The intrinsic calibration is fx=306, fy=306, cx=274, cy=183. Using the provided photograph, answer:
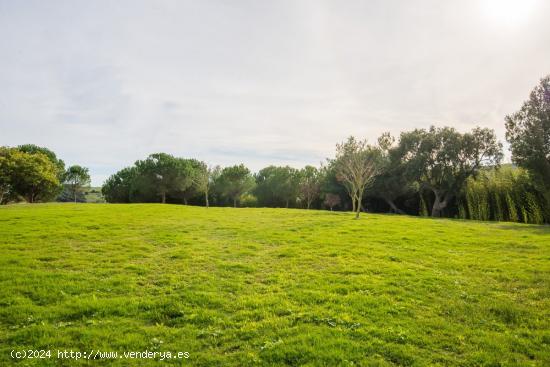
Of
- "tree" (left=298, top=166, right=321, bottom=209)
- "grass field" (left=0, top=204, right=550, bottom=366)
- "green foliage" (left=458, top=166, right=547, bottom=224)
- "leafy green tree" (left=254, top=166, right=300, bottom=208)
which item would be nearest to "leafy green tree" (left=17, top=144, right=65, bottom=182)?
"leafy green tree" (left=254, top=166, right=300, bottom=208)

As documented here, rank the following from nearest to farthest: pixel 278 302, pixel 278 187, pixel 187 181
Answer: pixel 278 302, pixel 187 181, pixel 278 187

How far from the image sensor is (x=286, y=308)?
7977 millimetres

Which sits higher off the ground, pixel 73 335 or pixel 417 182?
pixel 417 182

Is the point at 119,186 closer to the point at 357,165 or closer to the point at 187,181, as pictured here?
the point at 187,181

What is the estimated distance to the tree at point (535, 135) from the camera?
32656 millimetres

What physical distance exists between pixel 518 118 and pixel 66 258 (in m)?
44.5

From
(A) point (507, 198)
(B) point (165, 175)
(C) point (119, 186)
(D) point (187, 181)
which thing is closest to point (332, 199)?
(A) point (507, 198)

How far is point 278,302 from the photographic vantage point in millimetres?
8359

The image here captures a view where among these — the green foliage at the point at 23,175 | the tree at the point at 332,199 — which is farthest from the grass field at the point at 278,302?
the green foliage at the point at 23,175

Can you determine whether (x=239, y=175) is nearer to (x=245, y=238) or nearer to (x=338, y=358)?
(x=245, y=238)

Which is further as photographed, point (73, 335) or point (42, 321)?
point (42, 321)

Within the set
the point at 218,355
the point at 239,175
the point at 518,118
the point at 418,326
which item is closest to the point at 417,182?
the point at 518,118

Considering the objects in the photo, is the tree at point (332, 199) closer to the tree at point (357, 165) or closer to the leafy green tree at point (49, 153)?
the tree at point (357, 165)

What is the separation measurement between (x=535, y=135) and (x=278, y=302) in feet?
126
